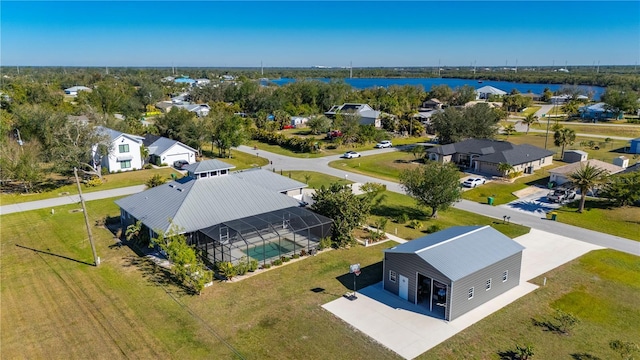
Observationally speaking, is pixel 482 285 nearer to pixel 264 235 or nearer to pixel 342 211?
pixel 342 211

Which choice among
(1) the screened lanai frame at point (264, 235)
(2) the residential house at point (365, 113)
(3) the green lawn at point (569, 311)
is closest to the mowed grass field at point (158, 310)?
(1) the screened lanai frame at point (264, 235)

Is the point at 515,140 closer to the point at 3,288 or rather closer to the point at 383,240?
the point at 383,240

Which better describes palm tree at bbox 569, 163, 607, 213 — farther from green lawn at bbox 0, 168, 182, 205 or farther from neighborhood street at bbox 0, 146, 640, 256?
green lawn at bbox 0, 168, 182, 205

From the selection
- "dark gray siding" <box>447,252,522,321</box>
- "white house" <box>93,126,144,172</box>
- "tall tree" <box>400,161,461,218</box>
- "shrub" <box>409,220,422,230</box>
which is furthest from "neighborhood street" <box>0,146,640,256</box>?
"dark gray siding" <box>447,252,522,321</box>

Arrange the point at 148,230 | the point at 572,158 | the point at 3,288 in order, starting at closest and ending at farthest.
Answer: the point at 3,288 < the point at 148,230 < the point at 572,158

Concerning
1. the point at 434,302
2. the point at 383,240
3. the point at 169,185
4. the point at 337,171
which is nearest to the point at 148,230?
the point at 169,185
